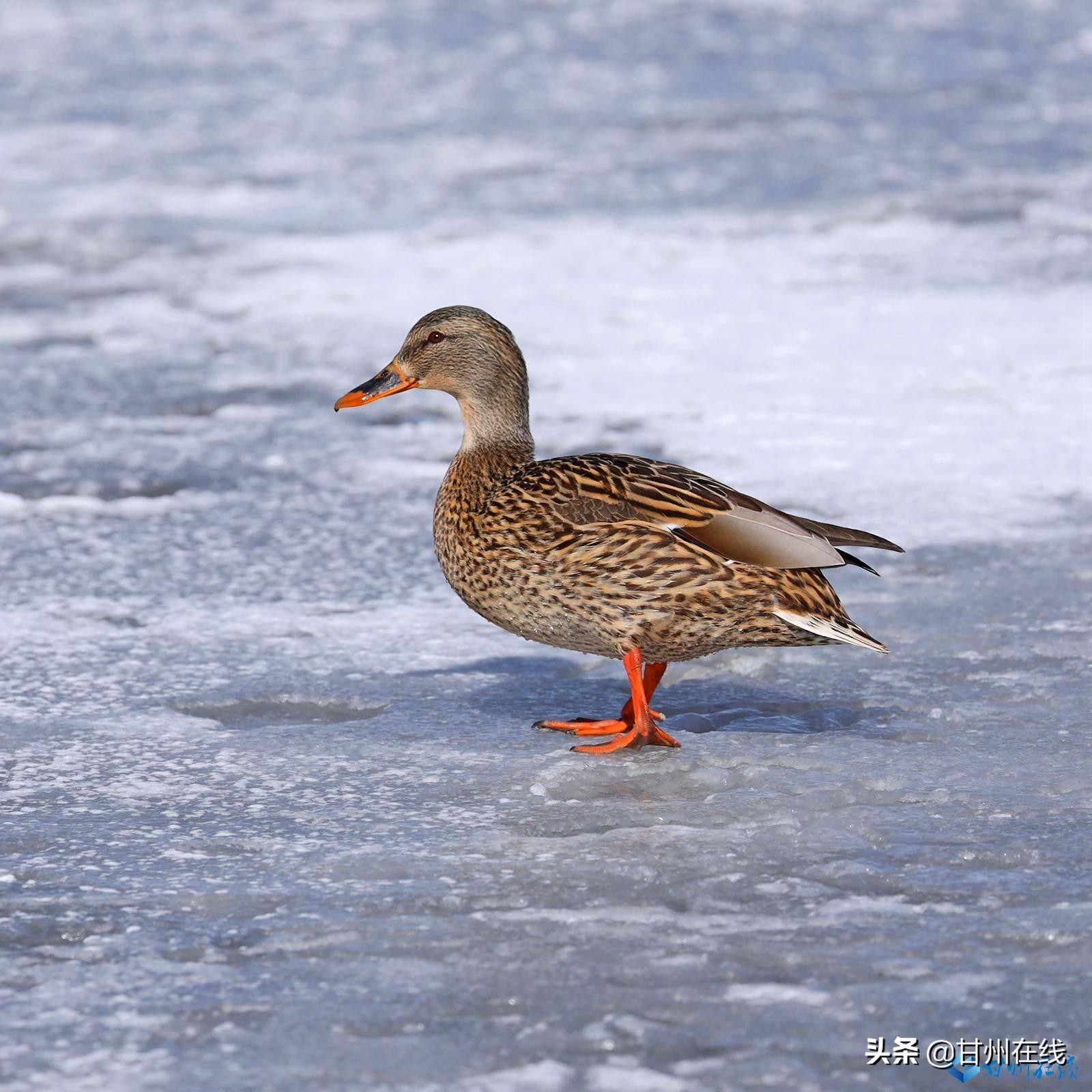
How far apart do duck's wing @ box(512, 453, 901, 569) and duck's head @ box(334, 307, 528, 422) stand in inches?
14.4

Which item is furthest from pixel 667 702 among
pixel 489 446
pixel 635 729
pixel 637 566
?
pixel 489 446

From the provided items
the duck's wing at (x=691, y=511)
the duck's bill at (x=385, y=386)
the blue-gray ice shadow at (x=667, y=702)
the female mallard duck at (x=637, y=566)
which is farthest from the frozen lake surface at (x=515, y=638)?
the duck's bill at (x=385, y=386)

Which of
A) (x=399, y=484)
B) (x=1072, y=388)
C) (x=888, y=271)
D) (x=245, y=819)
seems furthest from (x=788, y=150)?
(x=245, y=819)

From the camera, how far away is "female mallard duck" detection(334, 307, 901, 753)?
381 centimetres

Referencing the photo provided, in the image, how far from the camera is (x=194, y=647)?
4484 millimetres

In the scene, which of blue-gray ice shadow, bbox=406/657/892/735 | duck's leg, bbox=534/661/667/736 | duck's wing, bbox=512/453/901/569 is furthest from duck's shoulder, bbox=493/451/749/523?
blue-gray ice shadow, bbox=406/657/892/735

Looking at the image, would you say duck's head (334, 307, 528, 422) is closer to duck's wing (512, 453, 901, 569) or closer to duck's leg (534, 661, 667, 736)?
duck's wing (512, 453, 901, 569)

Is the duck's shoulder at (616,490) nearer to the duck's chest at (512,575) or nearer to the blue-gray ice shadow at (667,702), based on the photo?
the duck's chest at (512,575)

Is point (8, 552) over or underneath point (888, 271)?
underneath

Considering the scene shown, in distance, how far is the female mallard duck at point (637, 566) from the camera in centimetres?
381

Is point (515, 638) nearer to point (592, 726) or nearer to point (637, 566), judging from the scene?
point (592, 726)

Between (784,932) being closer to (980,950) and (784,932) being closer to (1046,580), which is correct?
(980,950)

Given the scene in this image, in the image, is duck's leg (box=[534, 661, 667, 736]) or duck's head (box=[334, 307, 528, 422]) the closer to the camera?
duck's leg (box=[534, 661, 667, 736])

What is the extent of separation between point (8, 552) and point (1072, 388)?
3784mm
